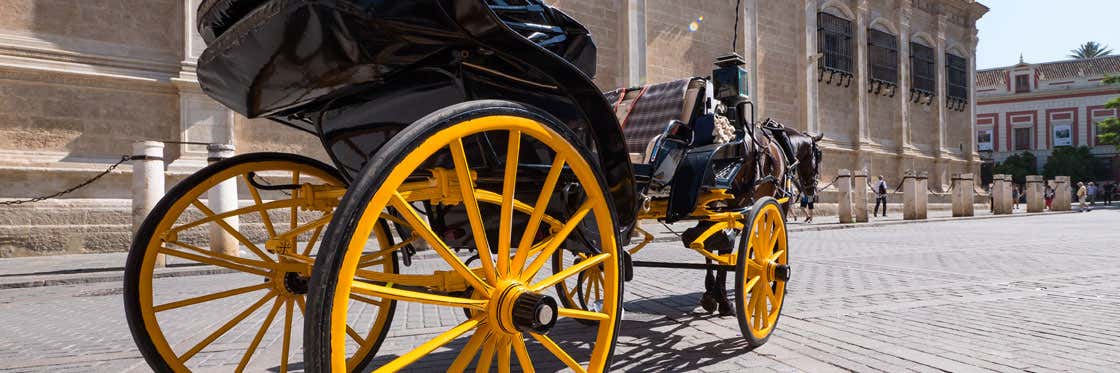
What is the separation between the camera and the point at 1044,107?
5353 centimetres

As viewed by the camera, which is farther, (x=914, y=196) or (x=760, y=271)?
(x=914, y=196)

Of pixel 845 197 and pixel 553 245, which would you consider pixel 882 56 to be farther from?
pixel 553 245

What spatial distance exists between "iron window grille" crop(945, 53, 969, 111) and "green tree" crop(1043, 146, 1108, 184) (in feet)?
82.8

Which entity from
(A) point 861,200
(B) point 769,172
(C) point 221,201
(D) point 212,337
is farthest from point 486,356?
(A) point 861,200

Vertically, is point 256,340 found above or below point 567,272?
below

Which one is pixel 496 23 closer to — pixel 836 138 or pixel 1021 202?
pixel 836 138

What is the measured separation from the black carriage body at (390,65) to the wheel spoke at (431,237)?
0.49 meters

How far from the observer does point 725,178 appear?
13.1 feet

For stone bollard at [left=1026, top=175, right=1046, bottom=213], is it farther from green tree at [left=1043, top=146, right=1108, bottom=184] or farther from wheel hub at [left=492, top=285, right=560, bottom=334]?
wheel hub at [left=492, top=285, right=560, bottom=334]

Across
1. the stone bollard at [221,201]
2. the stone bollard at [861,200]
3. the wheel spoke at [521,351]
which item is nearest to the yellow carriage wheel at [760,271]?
the wheel spoke at [521,351]

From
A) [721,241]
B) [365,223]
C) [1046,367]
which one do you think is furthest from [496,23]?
[1046,367]

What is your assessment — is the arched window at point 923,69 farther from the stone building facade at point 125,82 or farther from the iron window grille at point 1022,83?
the iron window grille at point 1022,83

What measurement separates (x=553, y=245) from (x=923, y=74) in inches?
1173

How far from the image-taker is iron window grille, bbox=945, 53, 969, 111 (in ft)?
95.5
